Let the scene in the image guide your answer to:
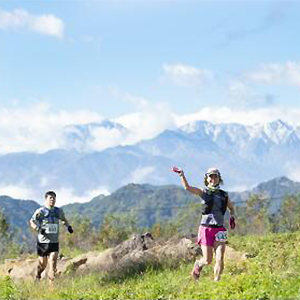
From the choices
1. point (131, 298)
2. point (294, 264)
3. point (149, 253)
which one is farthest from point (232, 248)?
point (131, 298)

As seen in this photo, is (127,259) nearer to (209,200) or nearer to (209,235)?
(209,235)

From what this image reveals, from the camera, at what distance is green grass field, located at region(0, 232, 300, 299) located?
31.1 feet

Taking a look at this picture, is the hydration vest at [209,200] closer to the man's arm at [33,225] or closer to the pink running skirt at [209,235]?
the pink running skirt at [209,235]

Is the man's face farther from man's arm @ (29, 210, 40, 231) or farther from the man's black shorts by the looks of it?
the man's black shorts

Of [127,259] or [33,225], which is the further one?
[127,259]

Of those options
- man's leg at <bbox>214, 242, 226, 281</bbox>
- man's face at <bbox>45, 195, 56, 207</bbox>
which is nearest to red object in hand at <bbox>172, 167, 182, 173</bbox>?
man's leg at <bbox>214, 242, 226, 281</bbox>

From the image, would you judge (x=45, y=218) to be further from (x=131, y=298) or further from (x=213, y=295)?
(x=213, y=295)

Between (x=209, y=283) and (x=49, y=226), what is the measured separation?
5.66 m

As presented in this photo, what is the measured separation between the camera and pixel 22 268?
20891 mm

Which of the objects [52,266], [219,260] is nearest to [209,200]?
[219,260]

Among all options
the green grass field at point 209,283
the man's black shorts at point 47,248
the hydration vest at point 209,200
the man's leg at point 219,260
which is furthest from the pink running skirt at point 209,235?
the man's black shorts at point 47,248

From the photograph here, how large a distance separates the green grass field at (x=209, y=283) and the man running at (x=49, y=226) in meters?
0.77

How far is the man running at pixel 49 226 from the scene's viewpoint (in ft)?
49.5

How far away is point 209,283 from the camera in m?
11.0
